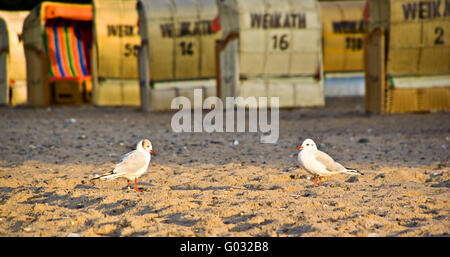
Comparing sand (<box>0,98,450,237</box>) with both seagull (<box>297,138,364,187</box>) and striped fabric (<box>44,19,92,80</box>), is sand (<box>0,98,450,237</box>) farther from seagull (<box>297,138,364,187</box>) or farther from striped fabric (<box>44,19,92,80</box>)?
striped fabric (<box>44,19,92,80</box>)

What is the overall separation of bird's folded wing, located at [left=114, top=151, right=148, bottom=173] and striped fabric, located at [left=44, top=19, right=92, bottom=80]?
49.5 ft

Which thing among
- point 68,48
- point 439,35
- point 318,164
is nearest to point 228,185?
point 318,164

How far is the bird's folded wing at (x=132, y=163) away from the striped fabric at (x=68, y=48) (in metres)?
15.1

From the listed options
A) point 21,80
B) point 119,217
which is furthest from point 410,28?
point 21,80

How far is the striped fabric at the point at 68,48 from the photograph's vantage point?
68.2 feet

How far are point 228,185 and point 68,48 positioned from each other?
16.1 metres

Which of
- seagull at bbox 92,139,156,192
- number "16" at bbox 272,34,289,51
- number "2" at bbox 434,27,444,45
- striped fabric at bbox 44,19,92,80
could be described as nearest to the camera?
seagull at bbox 92,139,156,192

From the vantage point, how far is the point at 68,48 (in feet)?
70.3

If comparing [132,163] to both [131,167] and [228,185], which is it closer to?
[131,167]

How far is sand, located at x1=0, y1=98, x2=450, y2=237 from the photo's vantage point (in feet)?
16.3

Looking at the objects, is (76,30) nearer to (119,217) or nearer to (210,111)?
(210,111)

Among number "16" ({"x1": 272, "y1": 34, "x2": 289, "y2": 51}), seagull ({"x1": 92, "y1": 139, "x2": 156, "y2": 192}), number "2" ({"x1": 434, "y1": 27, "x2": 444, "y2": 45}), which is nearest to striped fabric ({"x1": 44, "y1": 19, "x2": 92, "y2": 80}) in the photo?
number "16" ({"x1": 272, "y1": 34, "x2": 289, "y2": 51})

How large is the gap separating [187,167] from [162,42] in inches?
346

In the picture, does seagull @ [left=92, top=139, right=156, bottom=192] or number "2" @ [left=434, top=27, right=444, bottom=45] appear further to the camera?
number "2" @ [left=434, top=27, right=444, bottom=45]
